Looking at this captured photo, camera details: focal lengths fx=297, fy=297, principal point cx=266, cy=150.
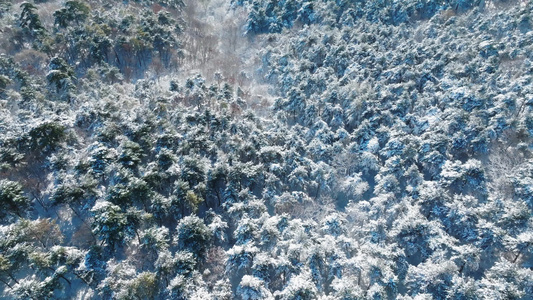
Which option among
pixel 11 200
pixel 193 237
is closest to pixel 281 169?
pixel 193 237

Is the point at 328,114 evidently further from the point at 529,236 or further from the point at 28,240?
the point at 28,240

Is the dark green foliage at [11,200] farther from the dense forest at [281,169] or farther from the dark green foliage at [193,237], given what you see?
the dark green foliage at [193,237]

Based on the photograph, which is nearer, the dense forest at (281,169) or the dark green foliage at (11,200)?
the dense forest at (281,169)

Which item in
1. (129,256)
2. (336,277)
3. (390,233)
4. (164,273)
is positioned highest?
(390,233)

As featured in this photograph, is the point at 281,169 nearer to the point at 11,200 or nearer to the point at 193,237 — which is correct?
the point at 193,237

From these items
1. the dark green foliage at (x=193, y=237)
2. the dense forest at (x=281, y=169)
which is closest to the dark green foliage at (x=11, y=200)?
the dense forest at (x=281, y=169)

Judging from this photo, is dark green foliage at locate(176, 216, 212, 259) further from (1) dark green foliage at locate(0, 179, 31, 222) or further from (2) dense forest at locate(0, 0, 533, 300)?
(1) dark green foliage at locate(0, 179, 31, 222)

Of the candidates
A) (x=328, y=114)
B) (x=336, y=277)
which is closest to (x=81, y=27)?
(x=328, y=114)

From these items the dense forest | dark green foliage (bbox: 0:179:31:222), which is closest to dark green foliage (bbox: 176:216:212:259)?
the dense forest
